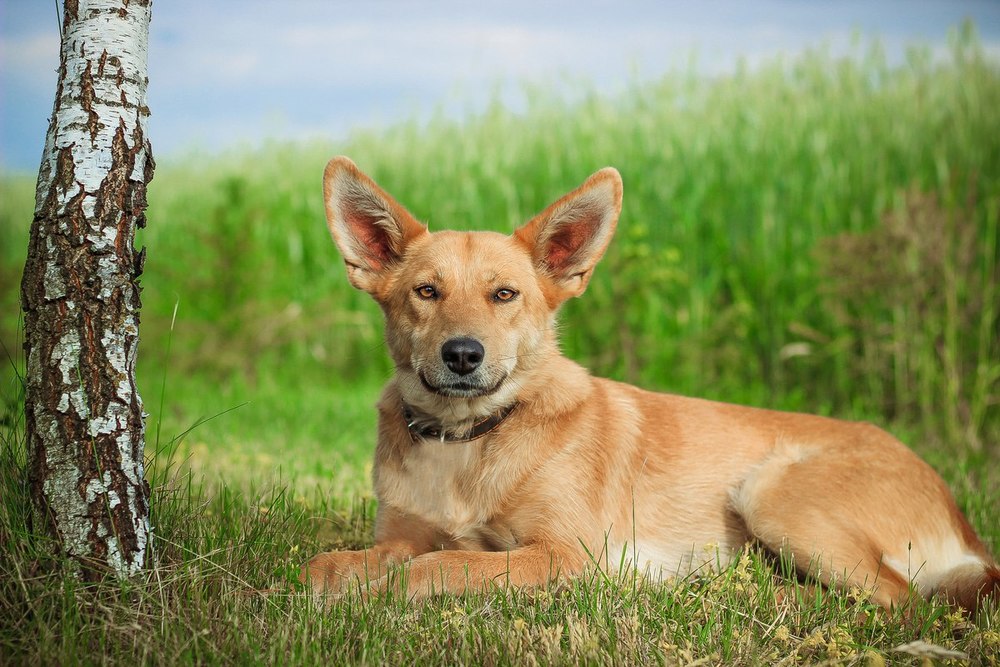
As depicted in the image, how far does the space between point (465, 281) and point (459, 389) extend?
1.67ft

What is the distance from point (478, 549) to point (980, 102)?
27.0 feet

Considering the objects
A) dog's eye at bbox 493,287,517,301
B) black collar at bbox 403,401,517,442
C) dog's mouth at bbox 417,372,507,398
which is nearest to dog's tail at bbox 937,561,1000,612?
black collar at bbox 403,401,517,442

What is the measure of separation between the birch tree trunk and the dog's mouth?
112 centimetres

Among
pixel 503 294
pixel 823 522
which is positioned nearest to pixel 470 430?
pixel 503 294

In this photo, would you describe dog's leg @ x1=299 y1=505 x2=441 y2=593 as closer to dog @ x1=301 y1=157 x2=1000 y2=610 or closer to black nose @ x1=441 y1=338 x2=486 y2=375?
dog @ x1=301 y1=157 x2=1000 y2=610

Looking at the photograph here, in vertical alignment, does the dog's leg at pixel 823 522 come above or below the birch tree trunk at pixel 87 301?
below

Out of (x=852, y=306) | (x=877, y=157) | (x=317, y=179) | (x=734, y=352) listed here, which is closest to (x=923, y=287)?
(x=852, y=306)

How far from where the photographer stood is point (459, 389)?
3.40 m

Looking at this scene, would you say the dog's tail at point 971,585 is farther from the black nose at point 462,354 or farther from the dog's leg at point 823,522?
the black nose at point 462,354

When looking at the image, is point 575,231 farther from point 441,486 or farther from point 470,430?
point 441,486

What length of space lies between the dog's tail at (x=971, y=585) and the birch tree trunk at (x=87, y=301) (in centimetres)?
317

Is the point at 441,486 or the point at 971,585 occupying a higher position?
the point at 441,486

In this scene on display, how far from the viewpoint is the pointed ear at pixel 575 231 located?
3717 mm

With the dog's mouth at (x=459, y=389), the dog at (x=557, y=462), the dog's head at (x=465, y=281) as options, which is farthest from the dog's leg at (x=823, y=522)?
the dog's mouth at (x=459, y=389)
